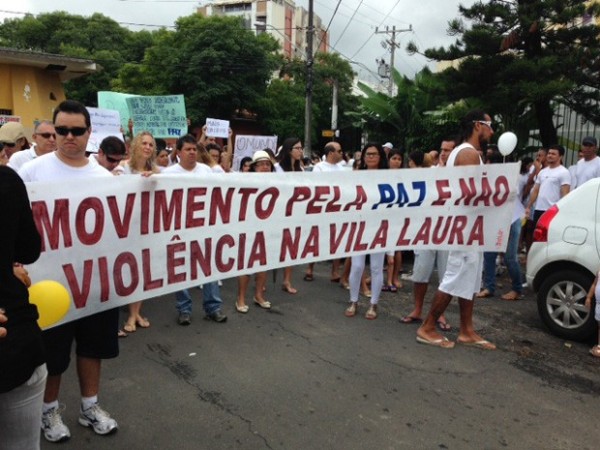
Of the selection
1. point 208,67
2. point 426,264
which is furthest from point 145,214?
point 208,67

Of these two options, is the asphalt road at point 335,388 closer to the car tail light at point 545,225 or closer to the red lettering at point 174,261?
the red lettering at point 174,261

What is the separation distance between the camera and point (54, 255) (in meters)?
3.02

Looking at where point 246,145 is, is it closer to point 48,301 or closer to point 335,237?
point 335,237

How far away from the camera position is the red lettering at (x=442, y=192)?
469 centimetres

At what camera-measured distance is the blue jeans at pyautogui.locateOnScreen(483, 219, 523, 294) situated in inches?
257

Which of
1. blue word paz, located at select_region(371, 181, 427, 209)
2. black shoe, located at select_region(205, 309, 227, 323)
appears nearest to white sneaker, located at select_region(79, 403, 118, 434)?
black shoe, located at select_region(205, 309, 227, 323)

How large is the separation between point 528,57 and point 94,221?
32.7 ft

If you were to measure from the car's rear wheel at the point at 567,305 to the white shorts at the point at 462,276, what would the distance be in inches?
41.5

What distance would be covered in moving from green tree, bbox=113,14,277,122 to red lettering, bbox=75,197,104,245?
99.0 ft

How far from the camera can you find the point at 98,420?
3.21 m

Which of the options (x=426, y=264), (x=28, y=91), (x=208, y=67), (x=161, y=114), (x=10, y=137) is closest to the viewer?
(x=426, y=264)

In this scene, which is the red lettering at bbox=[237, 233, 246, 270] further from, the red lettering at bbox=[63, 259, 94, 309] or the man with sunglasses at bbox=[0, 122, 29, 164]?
the man with sunglasses at bbox=[0, 122, 29, 164]

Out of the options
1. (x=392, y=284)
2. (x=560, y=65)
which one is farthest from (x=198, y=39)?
(x=392, y=284)

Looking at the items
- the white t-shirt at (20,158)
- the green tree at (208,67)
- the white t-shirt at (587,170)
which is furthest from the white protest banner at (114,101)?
the green tree at (208,67)
